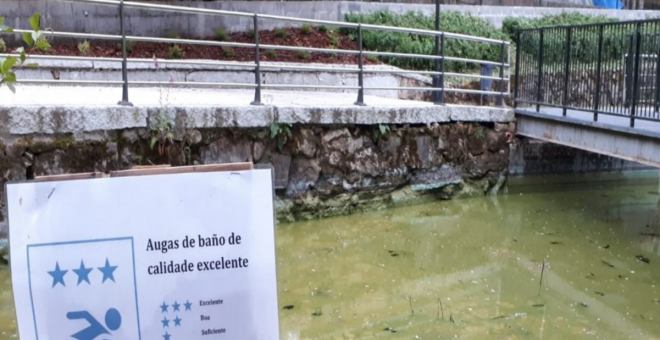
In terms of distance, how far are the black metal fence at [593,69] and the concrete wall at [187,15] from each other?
16.9ft

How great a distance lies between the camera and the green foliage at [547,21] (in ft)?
53.1

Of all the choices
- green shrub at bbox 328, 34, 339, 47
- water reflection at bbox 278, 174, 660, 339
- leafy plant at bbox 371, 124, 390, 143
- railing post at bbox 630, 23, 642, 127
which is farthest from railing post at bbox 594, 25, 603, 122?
green shrub at bbox 328, 34, 339, 47

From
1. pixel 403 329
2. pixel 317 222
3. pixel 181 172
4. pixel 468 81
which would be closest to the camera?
pixel 181 172

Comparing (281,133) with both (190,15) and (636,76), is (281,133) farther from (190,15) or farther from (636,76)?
(190,15)

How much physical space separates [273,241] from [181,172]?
1.62 feet

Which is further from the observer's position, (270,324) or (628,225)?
(628,225)

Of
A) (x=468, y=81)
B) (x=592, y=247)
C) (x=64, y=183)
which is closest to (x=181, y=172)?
(x=64, y=183)

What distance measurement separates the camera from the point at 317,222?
26.6ft

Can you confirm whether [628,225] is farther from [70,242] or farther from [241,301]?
[70,242]

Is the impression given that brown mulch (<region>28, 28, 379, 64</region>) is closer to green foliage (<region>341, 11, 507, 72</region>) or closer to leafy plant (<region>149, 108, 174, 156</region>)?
green foliage (<region>341, 11, 507, 72</region>)

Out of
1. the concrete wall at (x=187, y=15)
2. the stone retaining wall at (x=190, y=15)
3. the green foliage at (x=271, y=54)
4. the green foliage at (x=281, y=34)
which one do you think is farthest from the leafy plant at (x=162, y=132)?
the green foliage at (x=281, y=34)

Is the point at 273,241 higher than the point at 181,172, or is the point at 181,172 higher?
the point at 181,172

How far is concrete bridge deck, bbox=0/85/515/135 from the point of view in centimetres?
623

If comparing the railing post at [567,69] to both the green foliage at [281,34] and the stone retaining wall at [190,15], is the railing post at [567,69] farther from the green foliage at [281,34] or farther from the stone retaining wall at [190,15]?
the stone retaining wall at [190,15]
